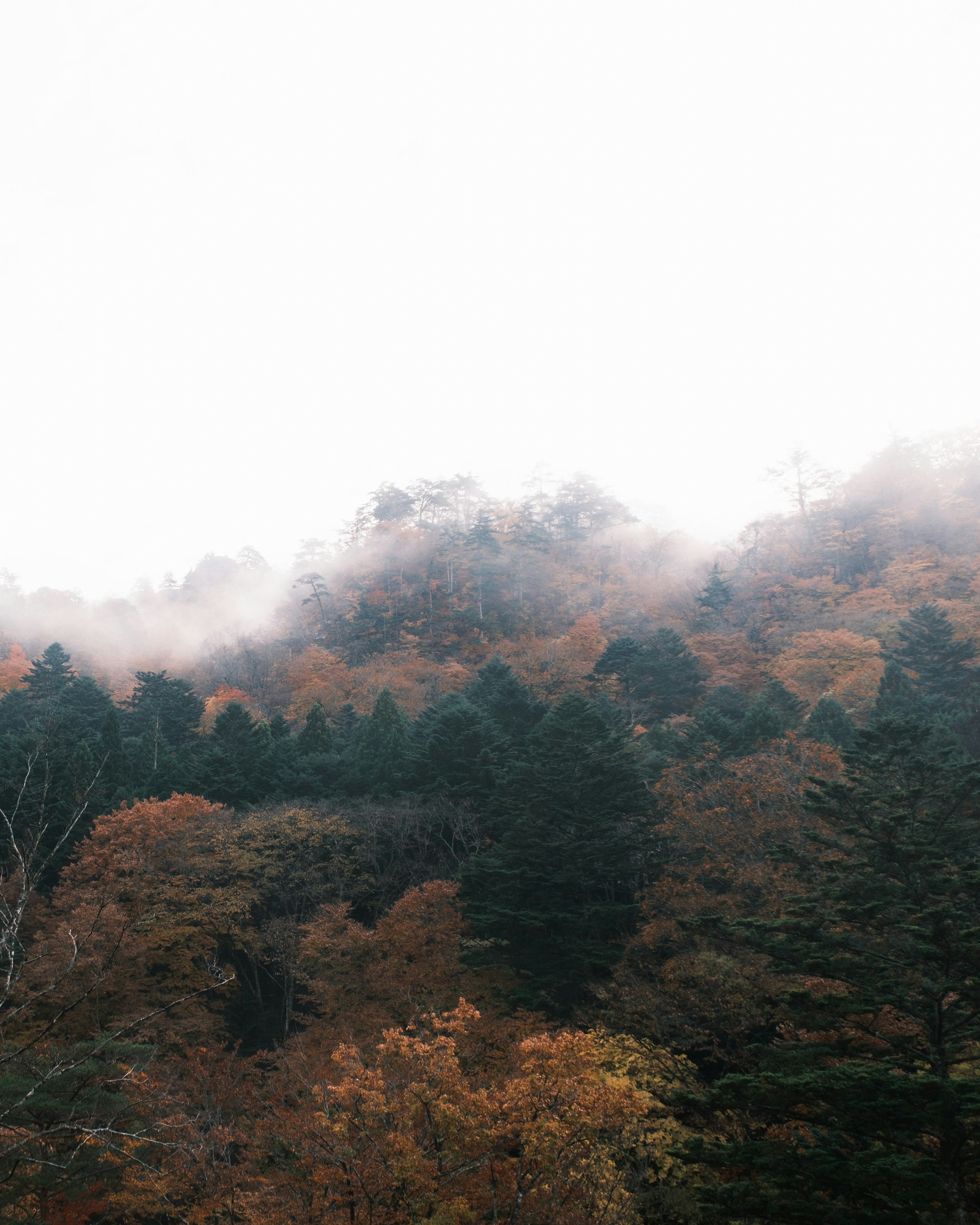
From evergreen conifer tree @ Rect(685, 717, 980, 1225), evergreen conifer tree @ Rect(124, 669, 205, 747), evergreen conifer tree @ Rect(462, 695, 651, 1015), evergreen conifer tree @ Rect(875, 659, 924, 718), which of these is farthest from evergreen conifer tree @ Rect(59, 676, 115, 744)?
evergreen conifer tree @ Rect(875, 659, 924, 718)

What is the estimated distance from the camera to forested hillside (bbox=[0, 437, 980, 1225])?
41.8ft

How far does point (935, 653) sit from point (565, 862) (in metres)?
22.7

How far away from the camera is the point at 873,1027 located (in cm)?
1494

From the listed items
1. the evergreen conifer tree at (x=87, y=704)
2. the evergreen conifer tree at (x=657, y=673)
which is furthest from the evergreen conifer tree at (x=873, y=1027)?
the evergreen conifer tree at (x=87, y=704)

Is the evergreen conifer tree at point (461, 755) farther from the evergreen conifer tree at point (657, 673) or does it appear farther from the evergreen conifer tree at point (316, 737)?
the evergreen conifer tree at point (657, 673)

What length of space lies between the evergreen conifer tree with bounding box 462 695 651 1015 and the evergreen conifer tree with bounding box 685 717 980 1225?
6.97m

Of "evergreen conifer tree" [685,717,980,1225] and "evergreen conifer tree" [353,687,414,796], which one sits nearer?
"evergreen conifer tree" [685,717,980,1225]

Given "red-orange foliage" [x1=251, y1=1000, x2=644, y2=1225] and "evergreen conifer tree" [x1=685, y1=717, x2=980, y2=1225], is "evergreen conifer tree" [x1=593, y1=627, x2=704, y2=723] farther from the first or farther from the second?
"red-orange foliage" [x1=251, y1=1000, x2=644, y2=1225]

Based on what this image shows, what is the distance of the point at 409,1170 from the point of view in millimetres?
12281

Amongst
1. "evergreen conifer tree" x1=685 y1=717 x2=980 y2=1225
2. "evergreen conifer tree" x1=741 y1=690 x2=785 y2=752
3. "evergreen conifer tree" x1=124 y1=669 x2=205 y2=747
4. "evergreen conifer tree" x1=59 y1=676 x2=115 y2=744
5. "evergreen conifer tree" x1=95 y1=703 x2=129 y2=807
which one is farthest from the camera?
"evergreen conifer tree" x1=124 y1=669 x2=205 y2=747

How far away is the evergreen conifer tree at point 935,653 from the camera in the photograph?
3372cm

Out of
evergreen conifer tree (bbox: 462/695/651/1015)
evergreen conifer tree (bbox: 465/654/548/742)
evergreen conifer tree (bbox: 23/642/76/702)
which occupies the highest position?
evergreen conifer tree (bbox: 23/642/76/702)

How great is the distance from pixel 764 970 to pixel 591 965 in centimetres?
632

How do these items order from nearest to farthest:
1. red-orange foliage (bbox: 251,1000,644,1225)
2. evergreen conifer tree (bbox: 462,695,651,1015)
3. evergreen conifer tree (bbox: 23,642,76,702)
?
red-orange foliage (bbox: 251,1000,644,1225) < evergreen conifer tree (bbox: 462,695,651,1015) < evergreen conifer tree (bbox: 23,642,76,702)
